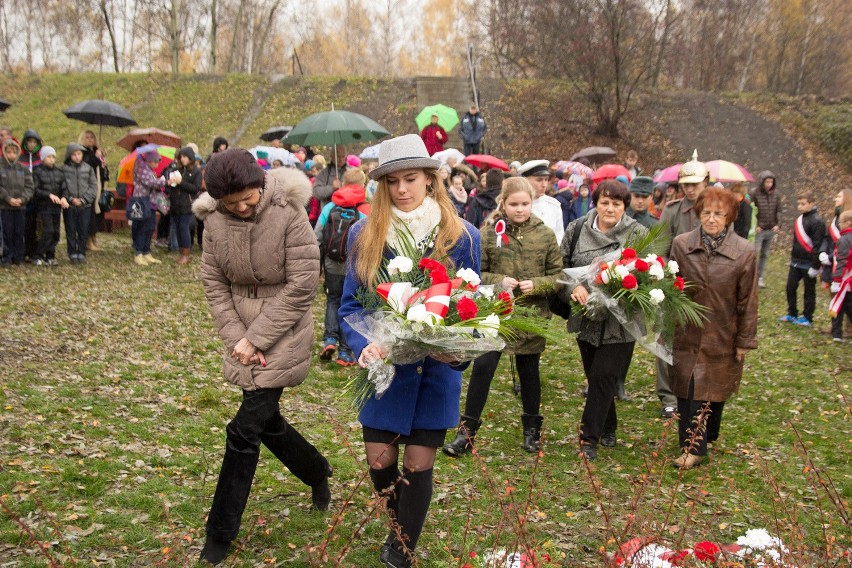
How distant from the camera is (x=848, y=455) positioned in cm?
629

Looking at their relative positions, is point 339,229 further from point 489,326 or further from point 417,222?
point 489,326

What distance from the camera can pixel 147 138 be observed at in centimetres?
1764

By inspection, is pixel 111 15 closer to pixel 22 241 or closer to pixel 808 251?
pixel 22 241

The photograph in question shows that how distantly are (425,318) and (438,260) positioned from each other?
1.70 ft

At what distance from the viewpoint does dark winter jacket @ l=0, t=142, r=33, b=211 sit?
12203mm

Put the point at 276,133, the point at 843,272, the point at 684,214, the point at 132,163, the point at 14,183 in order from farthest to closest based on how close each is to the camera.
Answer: the point at 276,133, the point at 132,163, the point at 14,183, the point at 843,272, the point at 684,214

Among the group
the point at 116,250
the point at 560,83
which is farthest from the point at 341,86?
the point at 116,250

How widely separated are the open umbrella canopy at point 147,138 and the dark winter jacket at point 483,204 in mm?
8822

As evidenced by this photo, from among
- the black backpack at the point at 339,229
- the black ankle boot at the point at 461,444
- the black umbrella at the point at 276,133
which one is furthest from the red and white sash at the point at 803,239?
the black umbrella at the point at 276,133

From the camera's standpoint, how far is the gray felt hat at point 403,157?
3.75m

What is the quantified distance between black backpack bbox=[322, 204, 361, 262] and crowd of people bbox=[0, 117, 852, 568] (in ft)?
0.05

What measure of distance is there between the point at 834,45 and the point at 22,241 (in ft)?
129

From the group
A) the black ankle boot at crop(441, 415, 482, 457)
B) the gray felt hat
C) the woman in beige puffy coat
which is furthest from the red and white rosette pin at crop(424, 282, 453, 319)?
the black ankle boot at crop(441, 415, 482, 457)

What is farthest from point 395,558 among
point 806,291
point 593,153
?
point 593,153
